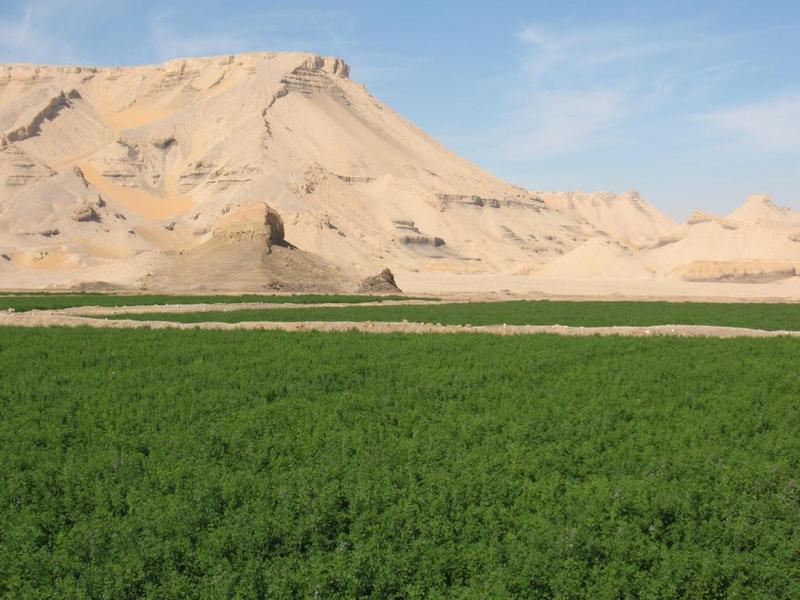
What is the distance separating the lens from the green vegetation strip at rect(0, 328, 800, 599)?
8.30 metres

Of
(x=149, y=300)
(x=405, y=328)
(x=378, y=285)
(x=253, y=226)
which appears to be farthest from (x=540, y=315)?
(x=253, y=226)

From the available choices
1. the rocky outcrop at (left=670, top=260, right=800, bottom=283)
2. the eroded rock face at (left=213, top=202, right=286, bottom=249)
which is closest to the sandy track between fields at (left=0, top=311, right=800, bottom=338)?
the eroded rock face at (left=213, top=202, right=286, bottom=249)

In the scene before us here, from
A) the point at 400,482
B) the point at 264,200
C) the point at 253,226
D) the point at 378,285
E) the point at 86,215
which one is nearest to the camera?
the point at 400,482

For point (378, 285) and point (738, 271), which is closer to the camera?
point (378, 285)

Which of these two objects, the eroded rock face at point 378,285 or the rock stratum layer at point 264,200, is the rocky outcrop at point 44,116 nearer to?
the rock stratum layer at point 264,200

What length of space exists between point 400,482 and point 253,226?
5993 cm

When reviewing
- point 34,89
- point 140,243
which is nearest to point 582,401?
point 140,243

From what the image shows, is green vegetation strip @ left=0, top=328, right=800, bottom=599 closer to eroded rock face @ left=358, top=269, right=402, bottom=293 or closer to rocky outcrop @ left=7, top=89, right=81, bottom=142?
eroded rock face @ left=358, top=269, right=402, bottom=293

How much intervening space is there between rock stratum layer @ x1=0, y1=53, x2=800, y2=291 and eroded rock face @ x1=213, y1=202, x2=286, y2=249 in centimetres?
20

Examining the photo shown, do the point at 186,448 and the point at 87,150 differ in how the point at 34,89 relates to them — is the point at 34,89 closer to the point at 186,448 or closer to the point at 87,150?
the point at 87,150

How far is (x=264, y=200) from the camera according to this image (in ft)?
384

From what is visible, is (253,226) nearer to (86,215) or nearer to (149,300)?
(149,300)

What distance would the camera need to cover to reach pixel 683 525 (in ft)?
30.4

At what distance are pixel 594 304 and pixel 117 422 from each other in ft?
119
